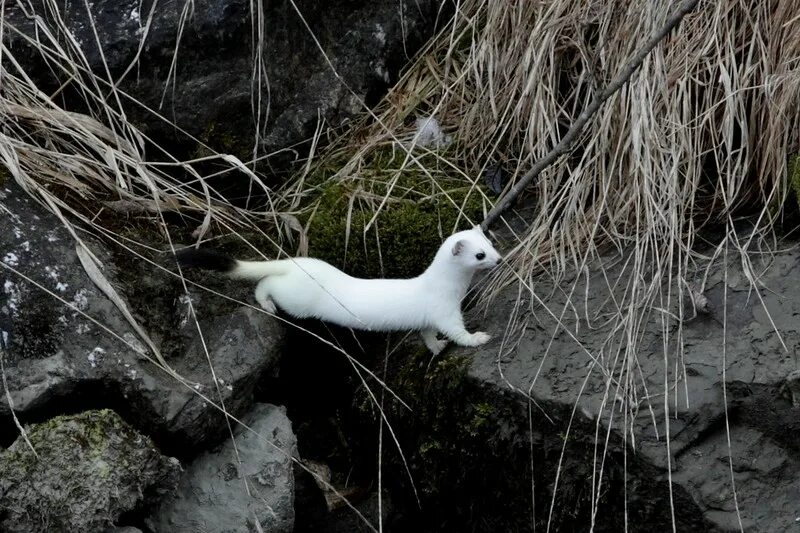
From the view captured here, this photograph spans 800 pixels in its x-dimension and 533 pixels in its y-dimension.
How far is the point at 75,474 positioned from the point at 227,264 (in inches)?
38.9

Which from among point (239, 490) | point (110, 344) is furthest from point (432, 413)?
point (110, 344)

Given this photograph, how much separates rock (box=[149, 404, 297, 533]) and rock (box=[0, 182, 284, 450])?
99 millimetres

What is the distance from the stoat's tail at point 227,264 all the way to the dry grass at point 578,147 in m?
0.21

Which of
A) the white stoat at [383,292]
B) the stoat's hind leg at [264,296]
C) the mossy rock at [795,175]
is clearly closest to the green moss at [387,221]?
the white stoat at [383,292]

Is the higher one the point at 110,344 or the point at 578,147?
the point at 578,147

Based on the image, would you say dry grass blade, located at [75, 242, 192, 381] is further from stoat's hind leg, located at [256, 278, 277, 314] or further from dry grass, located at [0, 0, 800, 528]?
stoat's hind leg, located at [256, 278, 277, 314]

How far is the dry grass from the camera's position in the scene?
→ 12.8ft

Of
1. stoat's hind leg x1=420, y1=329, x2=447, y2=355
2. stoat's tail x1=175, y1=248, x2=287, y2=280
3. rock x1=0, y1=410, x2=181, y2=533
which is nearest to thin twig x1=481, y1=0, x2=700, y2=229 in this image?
stoat's hind leg x1=420, y1=329, x2=447, y2=355

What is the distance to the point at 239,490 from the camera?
3.66 meters

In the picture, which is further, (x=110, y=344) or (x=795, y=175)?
(x=795, y=175)

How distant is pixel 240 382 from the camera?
371 cm

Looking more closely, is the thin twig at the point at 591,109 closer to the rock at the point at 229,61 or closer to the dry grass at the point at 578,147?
the dry grass at the point at 578,147

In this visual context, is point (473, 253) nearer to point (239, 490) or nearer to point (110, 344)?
point (239, 490)

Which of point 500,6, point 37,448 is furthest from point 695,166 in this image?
point 37,448
